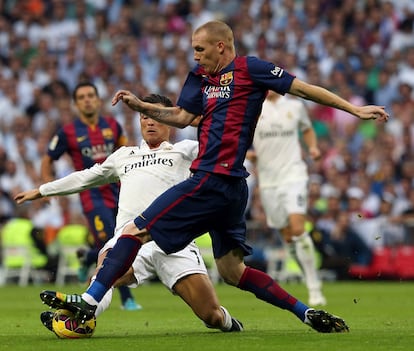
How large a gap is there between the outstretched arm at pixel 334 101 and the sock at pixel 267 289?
158 centimetres

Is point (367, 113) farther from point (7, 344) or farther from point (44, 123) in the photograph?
point (44, 123)

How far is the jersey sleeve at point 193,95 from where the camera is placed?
30.9 feet

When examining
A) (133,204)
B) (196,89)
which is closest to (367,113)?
(196,89)

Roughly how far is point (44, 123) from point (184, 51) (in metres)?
3.27

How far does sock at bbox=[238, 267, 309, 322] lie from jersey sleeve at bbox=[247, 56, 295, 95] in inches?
60.8

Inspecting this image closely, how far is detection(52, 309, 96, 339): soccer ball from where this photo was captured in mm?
9102

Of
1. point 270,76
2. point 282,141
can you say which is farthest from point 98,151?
point 270,76

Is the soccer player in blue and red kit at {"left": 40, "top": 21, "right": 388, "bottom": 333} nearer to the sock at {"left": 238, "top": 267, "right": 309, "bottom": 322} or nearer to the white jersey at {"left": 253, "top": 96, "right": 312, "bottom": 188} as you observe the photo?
the sock at {"left": 238, "top": 267, "right": 309, "bottom": 322}

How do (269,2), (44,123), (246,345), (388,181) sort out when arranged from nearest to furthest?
(246,345), (388,181), (44,123), (269,2)

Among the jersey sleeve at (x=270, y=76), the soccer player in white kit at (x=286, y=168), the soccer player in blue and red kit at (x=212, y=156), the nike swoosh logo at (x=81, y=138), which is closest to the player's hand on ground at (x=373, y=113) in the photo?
the soccer player in blue and red kit at (x=212, y=156)

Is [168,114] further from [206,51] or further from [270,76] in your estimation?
[270,76]

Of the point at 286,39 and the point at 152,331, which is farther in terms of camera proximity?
the point at 286,39

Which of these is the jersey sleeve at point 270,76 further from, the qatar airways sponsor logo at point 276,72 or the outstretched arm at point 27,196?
the outstretched arm at point 27,196

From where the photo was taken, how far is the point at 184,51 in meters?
25.3
